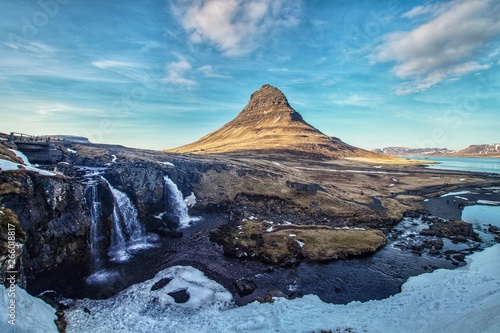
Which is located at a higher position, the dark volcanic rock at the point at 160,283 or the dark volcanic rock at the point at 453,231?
the dark volcanic rock at the point at 453,231

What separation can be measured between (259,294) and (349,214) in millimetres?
38616

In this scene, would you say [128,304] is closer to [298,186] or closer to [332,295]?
[332,295]

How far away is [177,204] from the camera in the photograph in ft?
203

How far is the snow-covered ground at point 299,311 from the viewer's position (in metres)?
21.5

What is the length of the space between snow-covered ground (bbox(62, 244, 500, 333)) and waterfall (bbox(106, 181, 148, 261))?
12.4 meters

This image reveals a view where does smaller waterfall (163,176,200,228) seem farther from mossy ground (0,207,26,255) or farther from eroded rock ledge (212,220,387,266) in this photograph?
mossy ground (0,207,26,255)

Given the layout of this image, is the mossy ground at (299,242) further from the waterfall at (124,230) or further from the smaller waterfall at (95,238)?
the smaller waterfall at (95,238)

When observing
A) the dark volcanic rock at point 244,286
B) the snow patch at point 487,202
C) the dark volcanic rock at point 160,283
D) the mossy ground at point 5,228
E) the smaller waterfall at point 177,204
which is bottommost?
the dark volcanic rock at point 244,286

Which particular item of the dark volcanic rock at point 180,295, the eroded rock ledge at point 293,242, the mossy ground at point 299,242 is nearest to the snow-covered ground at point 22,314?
the dark volcanic rock at point 180,295

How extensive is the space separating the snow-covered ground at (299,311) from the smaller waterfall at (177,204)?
25.9 meters

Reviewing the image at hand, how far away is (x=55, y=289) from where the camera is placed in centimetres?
2872

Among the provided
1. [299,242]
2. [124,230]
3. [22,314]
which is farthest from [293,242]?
[22,314]

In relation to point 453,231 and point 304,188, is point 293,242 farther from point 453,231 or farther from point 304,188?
point 453,231

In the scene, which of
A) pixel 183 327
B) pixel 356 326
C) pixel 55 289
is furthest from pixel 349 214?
pixel 55 289
